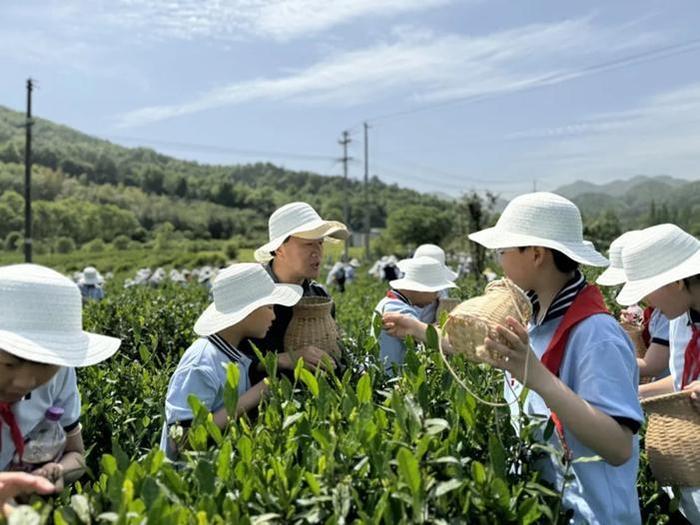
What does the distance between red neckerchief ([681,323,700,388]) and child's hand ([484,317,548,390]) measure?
1054 mm

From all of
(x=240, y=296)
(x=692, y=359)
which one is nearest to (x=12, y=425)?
(x=240, y=296)

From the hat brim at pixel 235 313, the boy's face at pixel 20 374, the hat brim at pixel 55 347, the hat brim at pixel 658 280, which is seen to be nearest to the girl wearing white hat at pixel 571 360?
the hat brim at pixel 658 280

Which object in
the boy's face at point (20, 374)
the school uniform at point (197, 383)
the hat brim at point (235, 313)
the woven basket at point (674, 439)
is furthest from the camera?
the hat brim at point (235, 313)

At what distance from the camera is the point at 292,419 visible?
176cm

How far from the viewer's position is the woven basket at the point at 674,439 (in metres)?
2.12

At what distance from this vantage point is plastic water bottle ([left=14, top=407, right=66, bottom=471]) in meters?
1.94

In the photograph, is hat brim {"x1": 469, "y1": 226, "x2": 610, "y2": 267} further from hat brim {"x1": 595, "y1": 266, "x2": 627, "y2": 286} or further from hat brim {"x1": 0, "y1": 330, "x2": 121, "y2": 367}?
hat brim {"x1": 595, "y1": 266, "x2": 627, "y2": 286}

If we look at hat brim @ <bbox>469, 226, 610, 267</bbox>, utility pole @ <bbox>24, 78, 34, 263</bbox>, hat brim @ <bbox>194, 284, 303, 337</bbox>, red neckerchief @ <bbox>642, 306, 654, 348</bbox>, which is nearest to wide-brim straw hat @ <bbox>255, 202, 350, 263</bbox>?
hat brim @ <bbox>194, 284, 303, 337</bbox>

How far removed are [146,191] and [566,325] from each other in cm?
13617

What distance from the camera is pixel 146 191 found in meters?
131

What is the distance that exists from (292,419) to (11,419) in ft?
2.86

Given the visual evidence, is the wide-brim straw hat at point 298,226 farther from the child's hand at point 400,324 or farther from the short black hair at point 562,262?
the short black hair at point 562,262

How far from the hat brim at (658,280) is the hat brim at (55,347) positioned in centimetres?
174

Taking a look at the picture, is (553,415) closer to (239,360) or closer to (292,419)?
(292,419)
